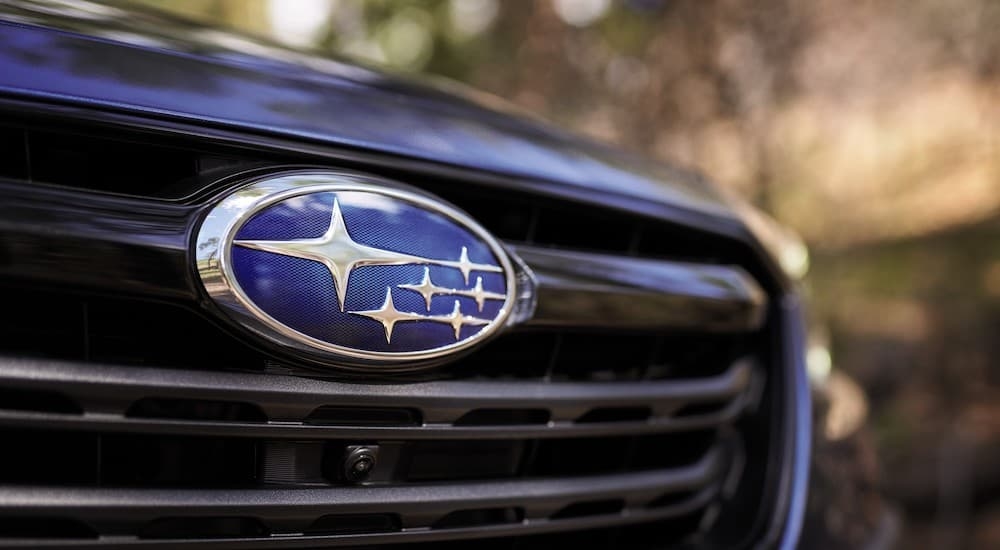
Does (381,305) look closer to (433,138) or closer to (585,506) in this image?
(433,138)

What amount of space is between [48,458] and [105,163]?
13.4 inches

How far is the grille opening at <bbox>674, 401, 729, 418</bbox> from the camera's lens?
Result: 5.47 feet

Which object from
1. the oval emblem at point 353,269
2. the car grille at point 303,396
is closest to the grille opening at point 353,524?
the car grille at point 303,396

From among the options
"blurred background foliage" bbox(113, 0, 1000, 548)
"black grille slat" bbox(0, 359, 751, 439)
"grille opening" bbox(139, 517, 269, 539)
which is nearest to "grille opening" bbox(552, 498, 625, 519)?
"black grille slat" bbox(0, 359, 751, 439)

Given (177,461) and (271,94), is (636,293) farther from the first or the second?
(177,461)

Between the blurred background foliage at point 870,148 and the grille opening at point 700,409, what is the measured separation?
10.7ft

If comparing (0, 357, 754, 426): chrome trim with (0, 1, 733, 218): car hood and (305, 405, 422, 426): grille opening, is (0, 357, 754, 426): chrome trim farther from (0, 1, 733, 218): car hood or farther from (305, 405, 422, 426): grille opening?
(0, 1, 733, 218): car hood

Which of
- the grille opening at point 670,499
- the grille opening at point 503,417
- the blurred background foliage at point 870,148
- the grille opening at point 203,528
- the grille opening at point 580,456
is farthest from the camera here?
the blurred background foliage at point 870,148

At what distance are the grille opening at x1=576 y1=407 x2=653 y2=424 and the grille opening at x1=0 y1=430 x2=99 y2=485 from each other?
71 centimetres

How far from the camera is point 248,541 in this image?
1.14 meters

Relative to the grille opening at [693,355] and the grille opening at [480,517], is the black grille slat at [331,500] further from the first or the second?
the grille opening at [693,355]

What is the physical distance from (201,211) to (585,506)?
0.79m

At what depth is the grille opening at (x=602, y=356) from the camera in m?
1.48

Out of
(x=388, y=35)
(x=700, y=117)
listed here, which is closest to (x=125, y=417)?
(x=700, y=117)
